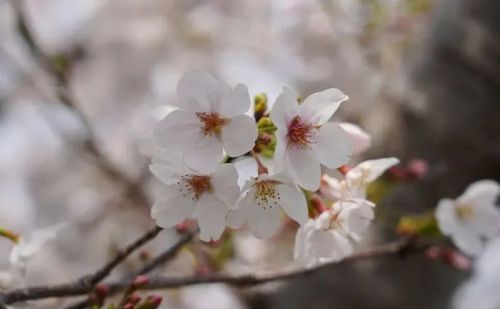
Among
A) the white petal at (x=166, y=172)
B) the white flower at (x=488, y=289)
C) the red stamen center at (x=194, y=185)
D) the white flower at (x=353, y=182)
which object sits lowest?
the white flower at (x=488, y=289)

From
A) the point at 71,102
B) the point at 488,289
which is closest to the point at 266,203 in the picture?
the point at 71,102

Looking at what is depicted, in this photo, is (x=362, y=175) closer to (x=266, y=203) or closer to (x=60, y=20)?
(x=266, y=203)

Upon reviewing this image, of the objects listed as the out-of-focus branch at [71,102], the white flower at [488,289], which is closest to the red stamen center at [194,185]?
the out-of-focus branch at [71,102]

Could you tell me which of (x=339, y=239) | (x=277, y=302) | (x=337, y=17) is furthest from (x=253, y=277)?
(x=337, y=17)

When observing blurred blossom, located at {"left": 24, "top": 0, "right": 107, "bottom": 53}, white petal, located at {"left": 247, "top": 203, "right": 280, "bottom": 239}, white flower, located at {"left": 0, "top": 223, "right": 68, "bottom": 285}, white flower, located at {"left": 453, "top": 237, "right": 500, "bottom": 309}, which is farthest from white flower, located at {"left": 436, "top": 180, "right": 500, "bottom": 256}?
blurred blossom, located at {"left": 24, "top": 0, "right": 107, "bottom": 53}

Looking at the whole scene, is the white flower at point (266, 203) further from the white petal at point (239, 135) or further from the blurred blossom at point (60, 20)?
the blurred blossom at point (60, 20)

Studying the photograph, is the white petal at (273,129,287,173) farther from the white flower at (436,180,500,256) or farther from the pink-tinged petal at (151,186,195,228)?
the white flower at (436,180,500,256)

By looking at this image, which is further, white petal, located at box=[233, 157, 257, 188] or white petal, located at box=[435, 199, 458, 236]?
white petal, located at box=[435, 199, 458, 236]
